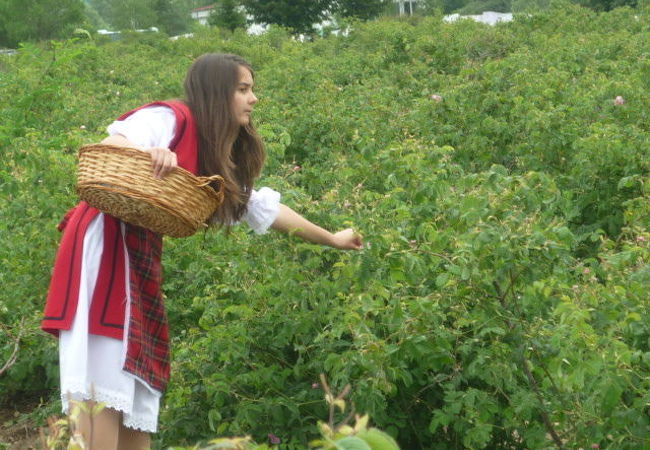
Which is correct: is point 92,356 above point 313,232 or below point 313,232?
below

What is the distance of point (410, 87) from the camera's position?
33.7 feet

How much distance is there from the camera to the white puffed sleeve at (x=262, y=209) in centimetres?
350

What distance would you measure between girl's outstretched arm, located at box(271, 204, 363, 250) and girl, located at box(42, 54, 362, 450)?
169 mm

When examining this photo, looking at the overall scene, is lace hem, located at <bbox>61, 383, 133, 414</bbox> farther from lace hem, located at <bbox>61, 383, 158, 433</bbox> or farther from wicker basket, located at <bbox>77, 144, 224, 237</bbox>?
wicker basket, located at <bbox>77, 144, 224, 237</bbox>

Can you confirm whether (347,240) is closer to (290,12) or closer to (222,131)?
(222,131)

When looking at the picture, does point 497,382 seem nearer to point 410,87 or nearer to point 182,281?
point 182,281

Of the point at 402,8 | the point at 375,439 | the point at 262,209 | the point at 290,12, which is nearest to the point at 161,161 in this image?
the point at 262,209

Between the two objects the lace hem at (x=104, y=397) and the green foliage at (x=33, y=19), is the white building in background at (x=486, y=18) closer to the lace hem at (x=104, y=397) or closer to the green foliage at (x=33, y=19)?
the lace hem at (x=104, y=397)

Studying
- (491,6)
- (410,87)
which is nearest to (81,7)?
(491,6)

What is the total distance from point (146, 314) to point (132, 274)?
15 centimetres

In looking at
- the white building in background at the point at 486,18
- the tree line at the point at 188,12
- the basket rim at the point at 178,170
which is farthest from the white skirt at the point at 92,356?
the tree line at the point at 188,12

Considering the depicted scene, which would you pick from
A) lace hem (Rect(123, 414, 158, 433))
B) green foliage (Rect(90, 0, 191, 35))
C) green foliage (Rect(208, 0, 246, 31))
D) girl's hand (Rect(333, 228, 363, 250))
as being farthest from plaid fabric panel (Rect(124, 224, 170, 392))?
green foliage (Rect(90, 0, 191, 35))

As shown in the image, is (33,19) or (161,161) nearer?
(161,161)

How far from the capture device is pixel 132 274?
10.4 ft
